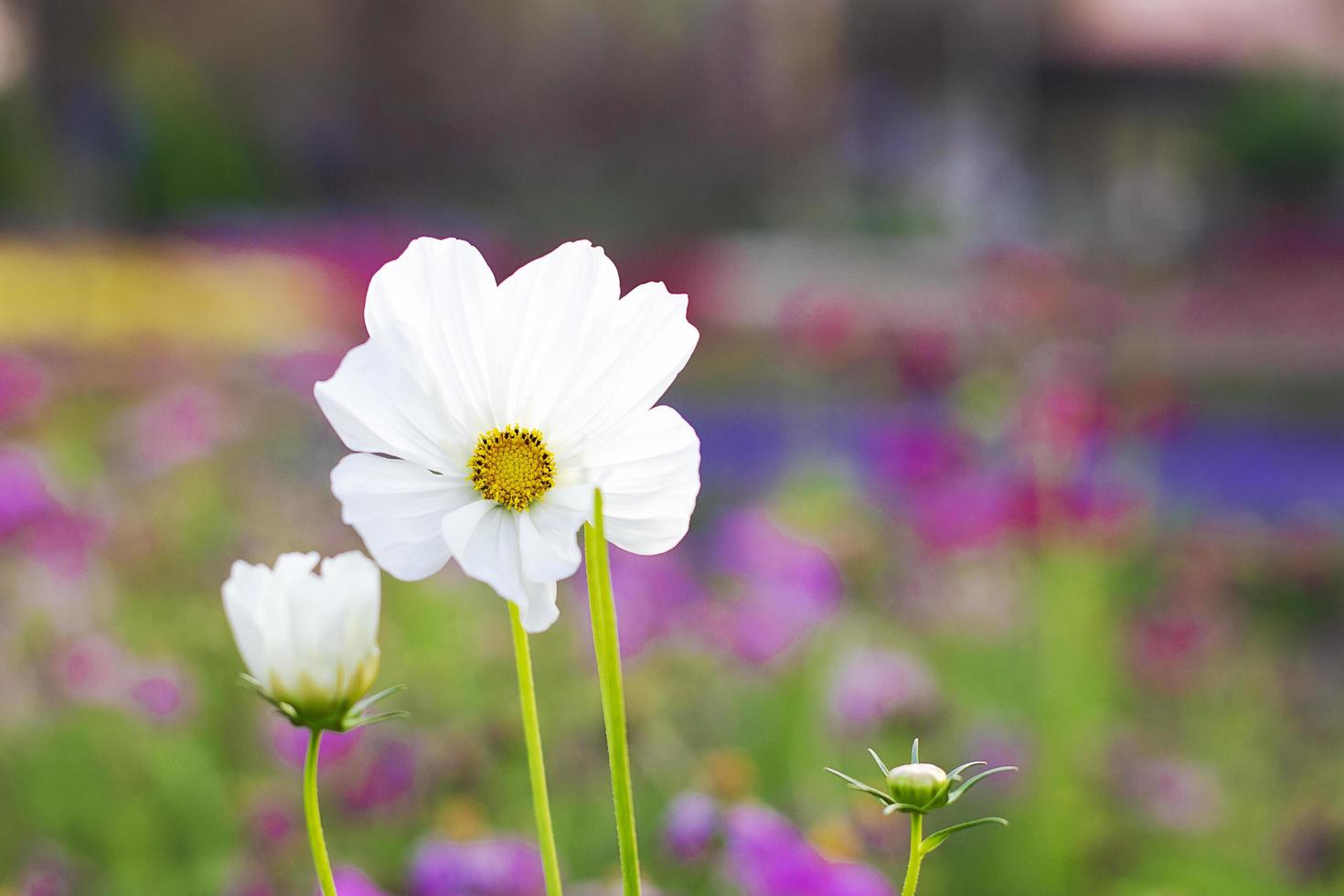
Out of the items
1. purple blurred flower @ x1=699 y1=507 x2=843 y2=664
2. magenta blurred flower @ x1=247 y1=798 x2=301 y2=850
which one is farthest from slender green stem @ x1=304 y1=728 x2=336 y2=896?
purple blurred flower @ x1=699 y1=507 x2=843 y2=664

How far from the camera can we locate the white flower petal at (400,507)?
29 centimetres

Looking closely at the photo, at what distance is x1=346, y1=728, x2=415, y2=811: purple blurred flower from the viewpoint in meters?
0.91

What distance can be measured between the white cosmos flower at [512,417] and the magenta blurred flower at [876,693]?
699mm

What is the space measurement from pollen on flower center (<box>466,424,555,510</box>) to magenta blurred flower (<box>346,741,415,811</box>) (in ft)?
2.12

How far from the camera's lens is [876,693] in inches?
41.0

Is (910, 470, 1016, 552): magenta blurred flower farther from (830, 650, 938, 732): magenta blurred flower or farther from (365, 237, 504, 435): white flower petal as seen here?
(365, 237, 504, 435): white flower petal

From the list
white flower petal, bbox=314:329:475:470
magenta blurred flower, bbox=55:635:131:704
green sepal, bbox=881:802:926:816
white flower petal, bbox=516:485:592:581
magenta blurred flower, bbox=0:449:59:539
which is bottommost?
magenta blurred flower, bbox=55:635:131:704

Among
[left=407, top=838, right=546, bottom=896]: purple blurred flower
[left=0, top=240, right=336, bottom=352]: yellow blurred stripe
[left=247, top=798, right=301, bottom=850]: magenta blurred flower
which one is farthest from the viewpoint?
[left=0, top=240, right=336, bottom=352]: yellow blurred stripe

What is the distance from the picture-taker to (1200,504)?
3.14 metres

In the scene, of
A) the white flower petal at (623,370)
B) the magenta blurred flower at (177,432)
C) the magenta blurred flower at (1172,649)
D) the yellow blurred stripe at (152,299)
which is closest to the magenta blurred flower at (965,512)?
the magenta blurred flower at (1172,649)

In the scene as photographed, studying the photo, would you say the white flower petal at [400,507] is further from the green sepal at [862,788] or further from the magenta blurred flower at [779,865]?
the magenta blurred flower at [779,865]

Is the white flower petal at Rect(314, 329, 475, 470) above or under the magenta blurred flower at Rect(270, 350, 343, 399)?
above

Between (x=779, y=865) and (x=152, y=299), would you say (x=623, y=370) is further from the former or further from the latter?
(x=152, y=299)

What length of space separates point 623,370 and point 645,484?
3 cm
